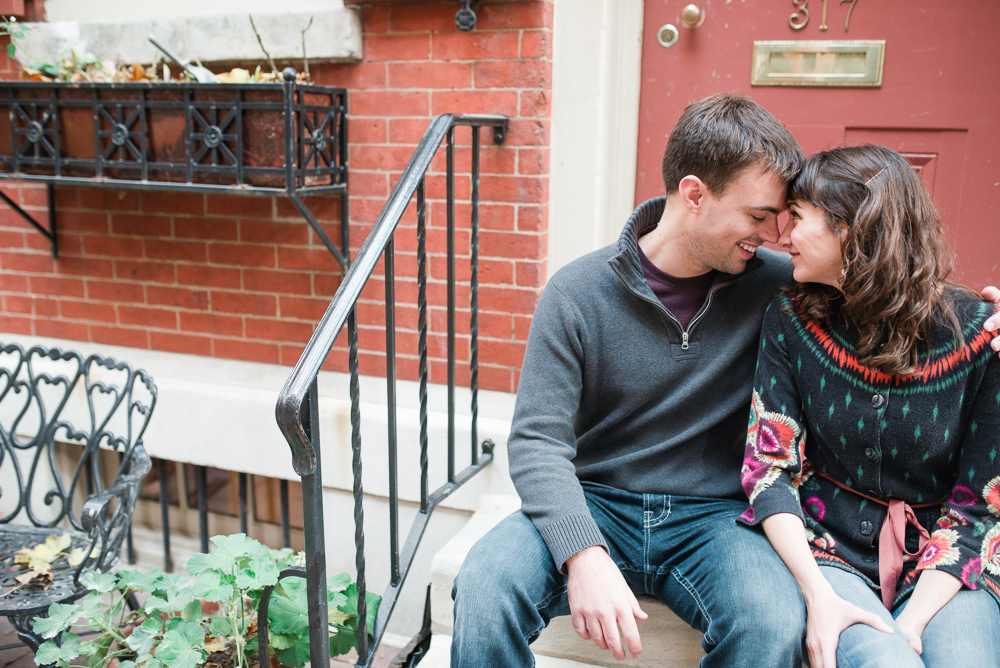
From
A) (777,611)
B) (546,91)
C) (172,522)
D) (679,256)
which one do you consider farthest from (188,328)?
(777,611)

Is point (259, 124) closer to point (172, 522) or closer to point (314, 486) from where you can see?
point (314, 486)

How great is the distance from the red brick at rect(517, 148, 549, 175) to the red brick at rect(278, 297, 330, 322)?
85 centimetres

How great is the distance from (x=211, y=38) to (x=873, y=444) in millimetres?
2281

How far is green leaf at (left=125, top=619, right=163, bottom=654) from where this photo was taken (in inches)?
73.5

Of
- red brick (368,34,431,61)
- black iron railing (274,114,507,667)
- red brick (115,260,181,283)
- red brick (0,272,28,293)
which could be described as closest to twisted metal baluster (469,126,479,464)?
black iron railing (274,114,507,667)

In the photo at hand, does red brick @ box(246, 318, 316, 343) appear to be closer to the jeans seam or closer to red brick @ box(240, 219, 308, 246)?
red brick @ box(240, 219, 308, 246)

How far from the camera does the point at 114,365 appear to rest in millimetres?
2383

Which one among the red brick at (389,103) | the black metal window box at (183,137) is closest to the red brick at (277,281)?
the black metal window box at (183,137)

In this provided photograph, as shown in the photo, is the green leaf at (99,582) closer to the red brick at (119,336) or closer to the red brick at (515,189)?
the red brick at (119,336)

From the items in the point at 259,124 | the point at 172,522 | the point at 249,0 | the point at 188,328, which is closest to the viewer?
the point at 259,124

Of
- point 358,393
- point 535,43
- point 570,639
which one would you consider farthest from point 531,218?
point 570,639

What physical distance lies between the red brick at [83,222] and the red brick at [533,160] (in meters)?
1.64

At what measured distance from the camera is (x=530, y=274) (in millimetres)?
2408

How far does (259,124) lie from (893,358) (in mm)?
1767
